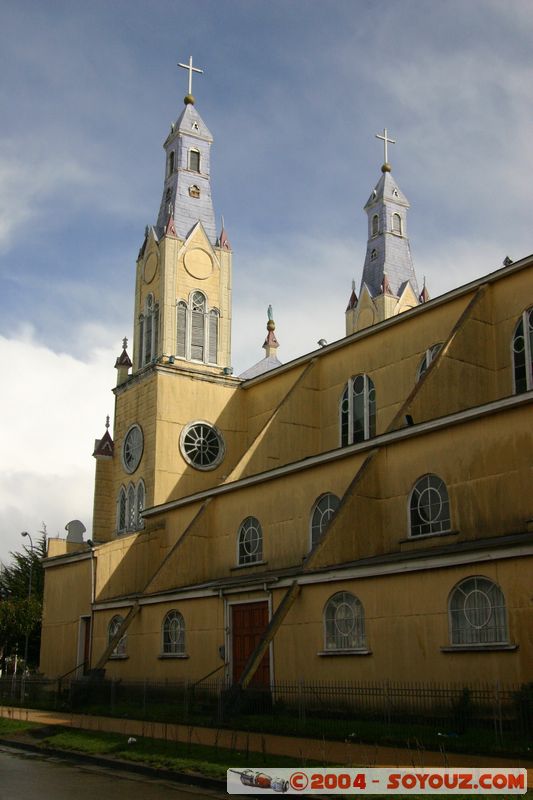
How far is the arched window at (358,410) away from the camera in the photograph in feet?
112

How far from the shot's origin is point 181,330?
4272 cm

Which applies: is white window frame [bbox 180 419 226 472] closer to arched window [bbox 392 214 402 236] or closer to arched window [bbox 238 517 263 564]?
arched window [bbox 238 517 263 564]

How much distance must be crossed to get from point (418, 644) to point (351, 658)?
90.7 inches

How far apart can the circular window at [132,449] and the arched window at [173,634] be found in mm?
11272

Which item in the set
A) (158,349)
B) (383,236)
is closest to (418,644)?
(158,349)

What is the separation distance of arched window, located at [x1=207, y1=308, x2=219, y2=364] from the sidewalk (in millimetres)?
21037

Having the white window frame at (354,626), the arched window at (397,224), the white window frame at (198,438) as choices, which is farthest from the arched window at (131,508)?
the arched window at (397,224)

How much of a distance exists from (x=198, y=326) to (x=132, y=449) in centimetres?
656

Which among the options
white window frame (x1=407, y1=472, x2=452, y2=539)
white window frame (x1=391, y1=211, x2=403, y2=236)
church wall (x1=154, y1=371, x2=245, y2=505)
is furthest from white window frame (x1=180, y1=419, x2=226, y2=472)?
white window frame (x1=391, y1=211, x2=403, y2=236)

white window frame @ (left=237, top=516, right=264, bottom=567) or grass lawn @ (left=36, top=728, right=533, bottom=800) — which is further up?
white window frame @ (left=237, top=516, right=264, bottom=567)

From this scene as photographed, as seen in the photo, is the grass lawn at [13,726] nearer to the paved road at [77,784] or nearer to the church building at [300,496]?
the paved road at [77,784]

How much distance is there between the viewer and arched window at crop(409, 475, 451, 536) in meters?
23.7

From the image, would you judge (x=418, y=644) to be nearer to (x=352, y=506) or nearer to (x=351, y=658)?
(x=351, y=658)

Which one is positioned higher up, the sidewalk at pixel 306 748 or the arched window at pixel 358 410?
the arched window at pixel 358 410
